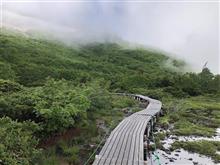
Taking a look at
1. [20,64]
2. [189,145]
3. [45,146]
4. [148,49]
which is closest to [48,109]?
[45,146]

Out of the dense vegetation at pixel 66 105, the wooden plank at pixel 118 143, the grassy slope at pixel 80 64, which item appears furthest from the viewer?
the grassy slope at pixel 80 64

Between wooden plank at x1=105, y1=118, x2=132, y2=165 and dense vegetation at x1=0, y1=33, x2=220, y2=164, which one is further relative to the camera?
wooden plank at x1=105, y1=118, x2=132, y2=165

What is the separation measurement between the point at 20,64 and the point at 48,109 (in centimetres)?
8160

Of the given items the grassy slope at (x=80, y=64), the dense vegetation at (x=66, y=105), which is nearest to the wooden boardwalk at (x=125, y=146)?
the dense vegetation at (x=66, y=105)

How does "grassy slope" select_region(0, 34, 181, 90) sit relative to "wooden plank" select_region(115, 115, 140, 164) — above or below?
below

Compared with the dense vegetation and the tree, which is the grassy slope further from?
the tree

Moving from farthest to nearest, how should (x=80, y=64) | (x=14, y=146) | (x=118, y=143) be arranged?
(x=80, y=64) < (x=118, y=143) < (x=14, y=146)

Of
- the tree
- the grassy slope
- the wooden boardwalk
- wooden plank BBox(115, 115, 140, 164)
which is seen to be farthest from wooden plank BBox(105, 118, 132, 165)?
the grassy slope

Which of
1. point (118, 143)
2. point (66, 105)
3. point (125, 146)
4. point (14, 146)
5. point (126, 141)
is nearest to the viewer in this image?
point (14, 146)

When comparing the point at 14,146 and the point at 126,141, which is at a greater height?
the point at 14,146

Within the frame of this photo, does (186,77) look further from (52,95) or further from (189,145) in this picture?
(52,95)

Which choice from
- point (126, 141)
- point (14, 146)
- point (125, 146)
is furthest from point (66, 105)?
point (14, 146)

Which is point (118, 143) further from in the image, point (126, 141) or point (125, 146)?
point (126, 141)

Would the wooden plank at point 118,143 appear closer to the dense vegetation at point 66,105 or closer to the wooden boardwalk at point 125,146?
the wooden boardwalk at point 125,146
